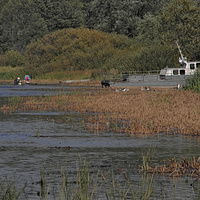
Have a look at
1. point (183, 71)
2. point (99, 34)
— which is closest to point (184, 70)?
point (183, 71)

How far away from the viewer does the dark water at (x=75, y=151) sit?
39.7ft

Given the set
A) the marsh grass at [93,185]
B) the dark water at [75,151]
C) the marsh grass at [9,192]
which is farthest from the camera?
the dark water at [75,151]

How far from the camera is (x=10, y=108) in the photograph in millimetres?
31875

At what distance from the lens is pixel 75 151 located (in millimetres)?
16688

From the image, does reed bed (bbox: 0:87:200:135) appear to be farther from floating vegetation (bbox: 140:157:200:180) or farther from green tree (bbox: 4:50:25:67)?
green tree (bbox: 4:50:25:67)

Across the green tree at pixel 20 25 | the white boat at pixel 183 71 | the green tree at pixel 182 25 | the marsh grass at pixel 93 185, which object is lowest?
the marsh grass at pixel 93 185

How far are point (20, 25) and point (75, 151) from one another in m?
107

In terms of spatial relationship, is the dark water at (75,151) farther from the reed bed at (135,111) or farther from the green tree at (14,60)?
the green tree at (14,60)

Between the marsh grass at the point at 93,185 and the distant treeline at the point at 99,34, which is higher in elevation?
the distant treeline at the point at 99,34

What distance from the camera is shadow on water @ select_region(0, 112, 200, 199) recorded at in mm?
12180

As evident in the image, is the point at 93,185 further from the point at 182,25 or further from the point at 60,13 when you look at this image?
the point at 60,13

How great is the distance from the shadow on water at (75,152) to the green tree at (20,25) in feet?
305

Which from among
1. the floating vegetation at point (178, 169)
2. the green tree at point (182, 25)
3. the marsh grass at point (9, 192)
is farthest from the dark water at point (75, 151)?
the green tree at point (182, 25)

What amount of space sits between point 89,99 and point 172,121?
14382 millimetres
